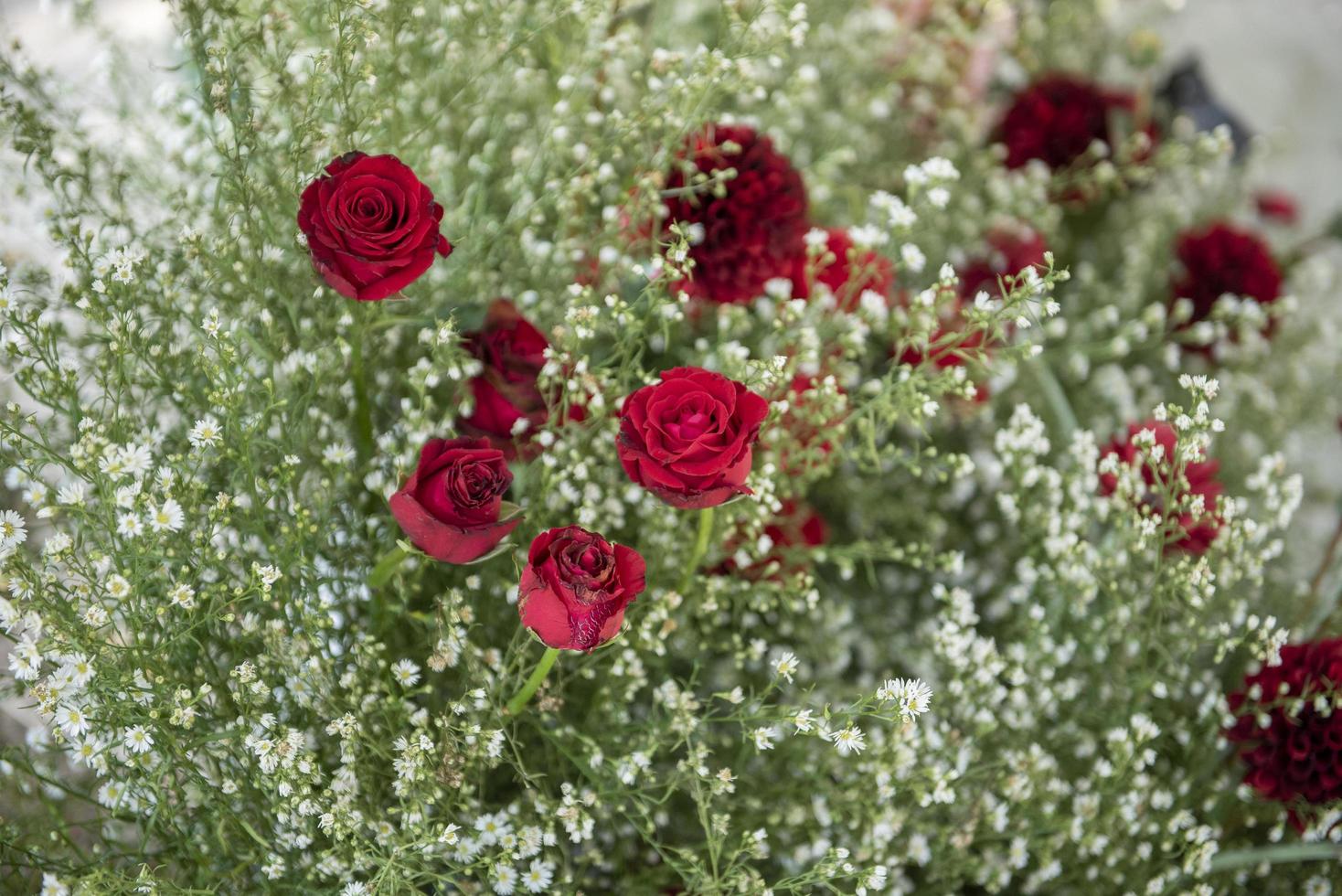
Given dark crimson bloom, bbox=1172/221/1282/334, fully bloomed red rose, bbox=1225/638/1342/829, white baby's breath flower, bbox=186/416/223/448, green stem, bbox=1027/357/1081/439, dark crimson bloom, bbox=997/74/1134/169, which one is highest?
dark crimson bloom, bbox=997/74/1134/169

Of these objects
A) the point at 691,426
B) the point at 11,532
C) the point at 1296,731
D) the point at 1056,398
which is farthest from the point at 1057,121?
the point at 11,532

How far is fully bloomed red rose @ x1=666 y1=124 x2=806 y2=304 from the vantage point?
773mm

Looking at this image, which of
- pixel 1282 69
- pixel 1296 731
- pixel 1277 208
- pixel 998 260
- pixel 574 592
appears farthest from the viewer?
pixel 1282 69

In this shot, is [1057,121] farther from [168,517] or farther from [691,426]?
[168,517]

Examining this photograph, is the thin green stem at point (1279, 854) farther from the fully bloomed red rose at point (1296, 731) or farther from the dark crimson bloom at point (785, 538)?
the dark crimson bloom at point (785, 538)

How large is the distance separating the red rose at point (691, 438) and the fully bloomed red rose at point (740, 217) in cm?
22

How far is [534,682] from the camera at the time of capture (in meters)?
0.59

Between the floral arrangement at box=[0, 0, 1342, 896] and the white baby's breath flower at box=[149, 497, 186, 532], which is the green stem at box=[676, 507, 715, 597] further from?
the white baby's breath flower at box=[149, 497, 186, 532]

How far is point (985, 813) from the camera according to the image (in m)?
0.75

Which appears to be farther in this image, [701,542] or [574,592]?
[701,542]

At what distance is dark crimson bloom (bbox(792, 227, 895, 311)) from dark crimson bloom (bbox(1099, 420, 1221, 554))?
0.22m

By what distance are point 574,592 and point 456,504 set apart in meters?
0.08

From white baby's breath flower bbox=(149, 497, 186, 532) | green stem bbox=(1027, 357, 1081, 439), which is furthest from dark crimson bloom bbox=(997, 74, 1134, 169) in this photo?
white baby's breath flower bbox=(149, 497, 186, 532)

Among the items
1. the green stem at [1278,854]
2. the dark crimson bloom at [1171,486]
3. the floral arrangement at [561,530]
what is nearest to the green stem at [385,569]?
the floral arrangement at [561,530]
